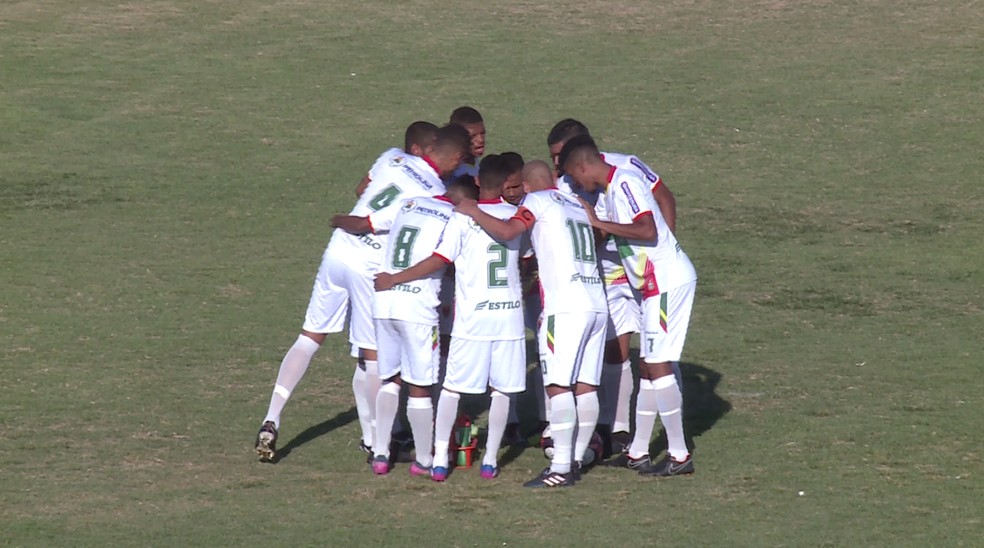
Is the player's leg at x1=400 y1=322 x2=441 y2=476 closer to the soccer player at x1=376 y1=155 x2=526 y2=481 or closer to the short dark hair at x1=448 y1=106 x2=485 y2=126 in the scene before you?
the soccer player at x1=376 y1=155 x2=526 y2=481

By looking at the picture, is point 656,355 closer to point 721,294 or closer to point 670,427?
point 670,427

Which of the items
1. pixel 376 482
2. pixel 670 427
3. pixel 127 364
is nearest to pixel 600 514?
pixel 670 427

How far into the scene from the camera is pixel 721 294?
39.7 feet

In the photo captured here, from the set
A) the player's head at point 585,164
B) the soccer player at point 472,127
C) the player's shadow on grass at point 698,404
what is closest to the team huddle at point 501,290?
the player's head at point 585,164

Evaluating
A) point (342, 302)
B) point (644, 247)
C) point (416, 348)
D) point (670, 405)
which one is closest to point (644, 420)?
point (670, 405)

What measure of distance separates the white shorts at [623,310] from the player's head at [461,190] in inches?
44.6

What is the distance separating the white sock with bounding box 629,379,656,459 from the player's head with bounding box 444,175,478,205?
1581mm

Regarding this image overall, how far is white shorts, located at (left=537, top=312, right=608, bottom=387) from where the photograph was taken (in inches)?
306

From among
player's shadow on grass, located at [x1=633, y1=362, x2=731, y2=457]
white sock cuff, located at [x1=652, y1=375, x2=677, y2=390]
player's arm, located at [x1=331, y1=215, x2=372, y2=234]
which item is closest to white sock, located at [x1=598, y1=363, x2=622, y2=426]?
player's shadow on grass, located at [x1=633, y1=362, x2=731, y2=457]

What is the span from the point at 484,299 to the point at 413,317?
44 centimetres

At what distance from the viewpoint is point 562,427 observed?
7852mm

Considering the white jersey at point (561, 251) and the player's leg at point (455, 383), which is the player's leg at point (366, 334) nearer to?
the player's leg at point (455, 383)

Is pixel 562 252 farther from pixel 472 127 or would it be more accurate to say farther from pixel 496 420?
pixel 472 127

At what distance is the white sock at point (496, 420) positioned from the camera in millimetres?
7973
